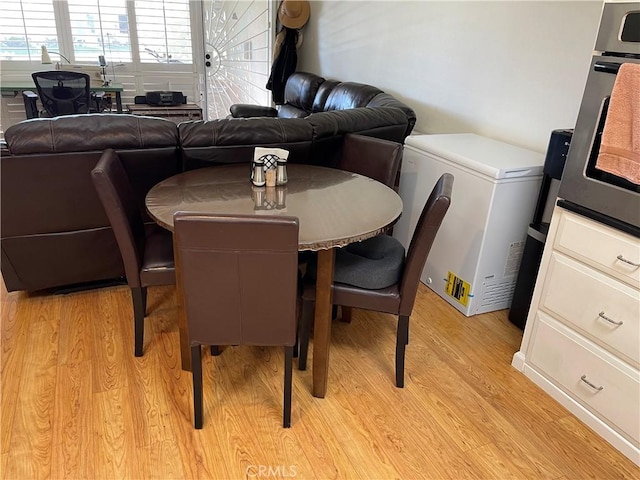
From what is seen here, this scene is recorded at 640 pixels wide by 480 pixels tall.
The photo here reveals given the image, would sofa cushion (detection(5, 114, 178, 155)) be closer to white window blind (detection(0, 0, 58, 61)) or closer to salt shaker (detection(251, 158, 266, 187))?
salt shaker (detection(251, 158, 266, 187))

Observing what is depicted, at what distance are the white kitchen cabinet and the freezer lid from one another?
50 cm

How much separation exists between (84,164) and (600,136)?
2.16m

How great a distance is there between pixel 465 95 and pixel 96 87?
434cm

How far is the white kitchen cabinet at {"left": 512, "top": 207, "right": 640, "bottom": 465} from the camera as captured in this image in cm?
164

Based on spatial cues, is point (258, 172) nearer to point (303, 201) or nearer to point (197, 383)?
point (303, 201)

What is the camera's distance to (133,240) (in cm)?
191

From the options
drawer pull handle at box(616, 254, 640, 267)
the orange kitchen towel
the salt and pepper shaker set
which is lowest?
drawer pull handle at box(616, 254, 640, 267)

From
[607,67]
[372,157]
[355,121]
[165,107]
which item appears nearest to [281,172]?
[372,157]

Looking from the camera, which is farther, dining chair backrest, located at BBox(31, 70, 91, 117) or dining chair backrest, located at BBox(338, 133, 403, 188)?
dining chair backrest, located at BBox(31, 70, 91, 117)

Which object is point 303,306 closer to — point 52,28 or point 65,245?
point 65,245

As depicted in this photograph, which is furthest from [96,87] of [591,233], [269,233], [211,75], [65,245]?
[591,233]

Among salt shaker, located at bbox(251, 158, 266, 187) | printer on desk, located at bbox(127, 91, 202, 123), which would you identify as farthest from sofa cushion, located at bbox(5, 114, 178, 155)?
printer on desk, located at bbox(127, 91, 202, 123)

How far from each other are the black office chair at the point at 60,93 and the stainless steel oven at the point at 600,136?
16.1 feet

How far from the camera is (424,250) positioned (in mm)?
1764
